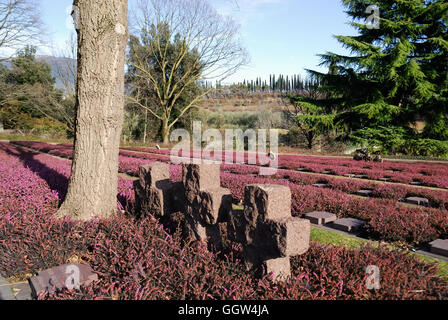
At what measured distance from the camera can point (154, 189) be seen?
4027 mm

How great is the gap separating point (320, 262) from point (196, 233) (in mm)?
1410

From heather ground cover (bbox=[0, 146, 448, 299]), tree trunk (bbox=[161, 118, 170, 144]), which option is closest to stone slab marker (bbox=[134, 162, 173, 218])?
heather ground cover (bbox=[0, 146, 448, 299])

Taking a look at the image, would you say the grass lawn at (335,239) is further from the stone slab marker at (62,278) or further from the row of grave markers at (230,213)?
the stone slab marker at (62,278)

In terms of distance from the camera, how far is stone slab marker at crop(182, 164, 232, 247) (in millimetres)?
3010

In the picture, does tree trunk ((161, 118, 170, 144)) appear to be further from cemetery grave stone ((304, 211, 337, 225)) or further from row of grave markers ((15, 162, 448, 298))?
row of grave markers ((15, 162, 448, 298))

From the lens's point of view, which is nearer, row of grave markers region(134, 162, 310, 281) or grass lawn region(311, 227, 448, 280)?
row of grave markers region(134, 162, 310, 281)

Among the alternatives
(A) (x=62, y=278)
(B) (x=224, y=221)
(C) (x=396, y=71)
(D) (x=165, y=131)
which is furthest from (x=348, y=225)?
(D) (x=165, y=131)

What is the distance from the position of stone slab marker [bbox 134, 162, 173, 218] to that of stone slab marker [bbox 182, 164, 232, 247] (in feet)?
2.01

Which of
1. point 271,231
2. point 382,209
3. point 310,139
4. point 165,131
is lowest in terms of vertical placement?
point 382,209

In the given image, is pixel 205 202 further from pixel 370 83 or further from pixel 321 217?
pixel 370 83

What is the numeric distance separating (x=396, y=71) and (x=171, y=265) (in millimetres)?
22948
